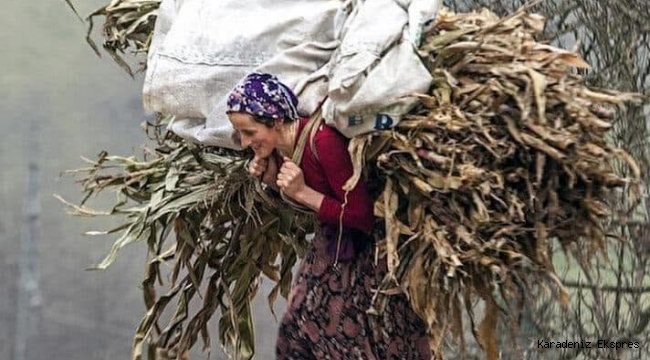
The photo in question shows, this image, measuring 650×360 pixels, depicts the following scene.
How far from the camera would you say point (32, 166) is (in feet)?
16.0

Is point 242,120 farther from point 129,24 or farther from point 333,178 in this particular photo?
point 129,24

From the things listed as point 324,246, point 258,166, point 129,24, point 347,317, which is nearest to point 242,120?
point 258,166

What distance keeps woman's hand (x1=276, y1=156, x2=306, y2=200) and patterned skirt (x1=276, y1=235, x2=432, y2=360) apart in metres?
0.22

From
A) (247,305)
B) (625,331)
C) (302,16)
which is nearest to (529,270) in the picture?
(302,16)

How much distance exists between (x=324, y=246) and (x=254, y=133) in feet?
1.16

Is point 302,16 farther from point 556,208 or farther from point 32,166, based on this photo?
point 32,166

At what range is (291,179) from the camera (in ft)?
9.32

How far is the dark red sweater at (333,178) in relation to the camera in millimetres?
2809

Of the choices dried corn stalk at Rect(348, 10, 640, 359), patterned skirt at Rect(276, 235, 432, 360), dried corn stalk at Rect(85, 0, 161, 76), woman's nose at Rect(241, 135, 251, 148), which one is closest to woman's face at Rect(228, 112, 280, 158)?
woman's nose at Rect(241, 135, 251, 148)

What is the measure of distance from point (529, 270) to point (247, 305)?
0.89 metres

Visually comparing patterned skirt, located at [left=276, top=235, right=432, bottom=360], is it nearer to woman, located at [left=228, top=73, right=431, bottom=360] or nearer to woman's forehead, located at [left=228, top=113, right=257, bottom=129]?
woman, located at [left=228, top=73, right=431, bottom=360]

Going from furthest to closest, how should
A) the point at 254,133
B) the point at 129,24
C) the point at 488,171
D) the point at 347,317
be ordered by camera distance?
the point at 129,24
the point at 347,317
the point at 254,133
the point at 488,171

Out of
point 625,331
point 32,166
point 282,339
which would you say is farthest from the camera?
point 32,166

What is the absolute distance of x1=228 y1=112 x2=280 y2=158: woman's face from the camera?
2.80 meters
